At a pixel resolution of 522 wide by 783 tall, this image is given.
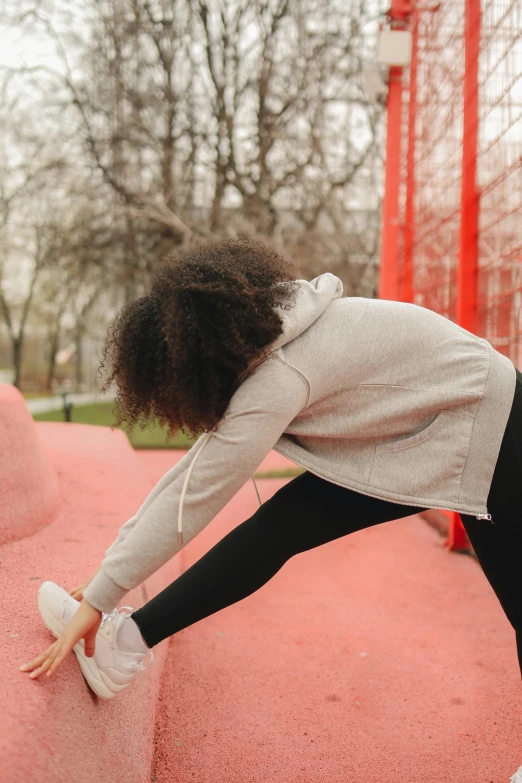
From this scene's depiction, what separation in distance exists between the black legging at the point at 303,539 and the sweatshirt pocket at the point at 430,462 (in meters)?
0.08

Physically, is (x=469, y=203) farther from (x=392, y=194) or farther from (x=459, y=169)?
(x=392, y=194)

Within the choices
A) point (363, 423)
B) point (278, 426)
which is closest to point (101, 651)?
point (278, 426)

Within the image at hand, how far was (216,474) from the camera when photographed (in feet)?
4.86

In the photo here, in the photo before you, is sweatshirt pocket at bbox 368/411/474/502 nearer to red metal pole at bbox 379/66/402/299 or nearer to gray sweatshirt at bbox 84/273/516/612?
gray sweatshirt at bbox 84/273/516/612

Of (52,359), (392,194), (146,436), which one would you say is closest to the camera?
(392,194)

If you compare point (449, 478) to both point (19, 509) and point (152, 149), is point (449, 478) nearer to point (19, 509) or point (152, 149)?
point (19, 509)

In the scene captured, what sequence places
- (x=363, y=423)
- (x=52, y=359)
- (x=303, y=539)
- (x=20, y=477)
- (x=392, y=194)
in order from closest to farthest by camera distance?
(x=363, y=423) → (x=303, y=539) → (x=20, y=477) → (x=392, y=194) → (x=52, y=359)

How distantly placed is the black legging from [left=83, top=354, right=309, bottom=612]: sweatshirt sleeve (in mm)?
177

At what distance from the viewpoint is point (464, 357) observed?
5.30ft

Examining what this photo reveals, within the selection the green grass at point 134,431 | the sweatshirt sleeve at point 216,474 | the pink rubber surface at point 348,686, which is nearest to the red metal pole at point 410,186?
the green grass at point 134,431

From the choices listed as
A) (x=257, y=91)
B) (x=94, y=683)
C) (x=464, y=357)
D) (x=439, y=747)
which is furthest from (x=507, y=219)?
(x=257, y=91)

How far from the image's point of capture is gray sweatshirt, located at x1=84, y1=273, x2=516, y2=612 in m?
1.49

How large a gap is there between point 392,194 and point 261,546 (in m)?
4.71

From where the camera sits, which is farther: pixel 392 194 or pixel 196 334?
pixel 392 194
